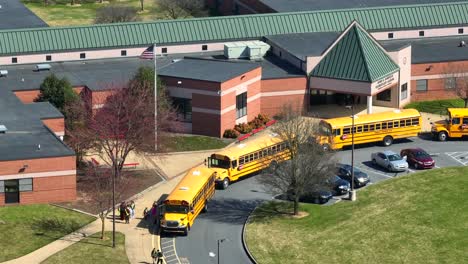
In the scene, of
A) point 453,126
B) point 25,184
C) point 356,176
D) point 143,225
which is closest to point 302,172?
point 356,176

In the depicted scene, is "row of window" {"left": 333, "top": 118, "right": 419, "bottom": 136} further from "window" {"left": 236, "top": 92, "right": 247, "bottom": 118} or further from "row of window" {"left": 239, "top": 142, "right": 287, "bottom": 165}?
"window" {"left": 236, "top": 92, "right": 247, "bottom": 118}

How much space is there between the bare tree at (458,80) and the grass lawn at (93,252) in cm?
4622

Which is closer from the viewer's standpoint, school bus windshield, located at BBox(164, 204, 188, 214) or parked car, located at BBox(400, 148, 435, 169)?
school bus windshield, located at BBox(164, 204, 188, 214)

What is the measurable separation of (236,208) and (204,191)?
3.77 meters

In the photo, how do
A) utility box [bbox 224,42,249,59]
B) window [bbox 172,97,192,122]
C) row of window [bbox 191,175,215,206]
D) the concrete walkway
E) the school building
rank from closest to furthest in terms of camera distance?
the concrete walkway → row of window [bbox 191,175,215,206] → the school building → window [bbox 172,97,192,122] → utility box [bbox 224,42,249,59]

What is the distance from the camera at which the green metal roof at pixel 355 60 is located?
118 m

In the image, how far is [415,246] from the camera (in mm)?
87250

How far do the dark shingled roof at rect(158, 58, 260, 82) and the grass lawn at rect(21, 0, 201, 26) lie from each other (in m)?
52.9

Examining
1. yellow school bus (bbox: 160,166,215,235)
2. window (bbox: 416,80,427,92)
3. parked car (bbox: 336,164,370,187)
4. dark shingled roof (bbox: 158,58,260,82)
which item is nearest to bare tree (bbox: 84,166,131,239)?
yellow school bus (bbox: 160,166,215,235)

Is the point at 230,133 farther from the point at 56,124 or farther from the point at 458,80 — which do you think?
the point at 458,80

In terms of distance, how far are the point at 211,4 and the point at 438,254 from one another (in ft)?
304

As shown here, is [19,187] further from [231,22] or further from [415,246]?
[231,22]

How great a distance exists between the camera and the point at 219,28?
128500mm

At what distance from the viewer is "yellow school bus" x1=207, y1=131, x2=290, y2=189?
Answer: 328 ft
